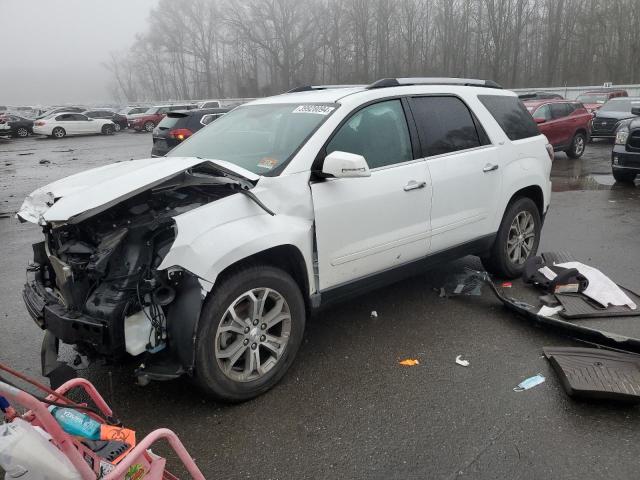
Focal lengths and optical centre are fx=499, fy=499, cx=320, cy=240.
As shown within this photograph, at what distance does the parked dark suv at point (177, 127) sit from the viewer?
39.0 feet

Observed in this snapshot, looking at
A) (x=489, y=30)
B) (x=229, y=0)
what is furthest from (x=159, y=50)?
(x=489, y=30)

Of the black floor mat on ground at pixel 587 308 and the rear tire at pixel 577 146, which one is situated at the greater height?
the rear tire at pixel 577 146

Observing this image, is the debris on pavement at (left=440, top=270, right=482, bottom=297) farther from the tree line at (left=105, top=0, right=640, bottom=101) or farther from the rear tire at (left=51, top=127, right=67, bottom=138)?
the tree line at (left=105, top=0, right=640, bottom=101)

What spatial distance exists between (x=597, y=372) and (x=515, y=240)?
201 centimetres

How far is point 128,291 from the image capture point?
2.70 metres

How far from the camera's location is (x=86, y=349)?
2.79 metres

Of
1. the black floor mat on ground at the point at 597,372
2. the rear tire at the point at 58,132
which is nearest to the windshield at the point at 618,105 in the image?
the black floor mat on ground at the point at 597,372

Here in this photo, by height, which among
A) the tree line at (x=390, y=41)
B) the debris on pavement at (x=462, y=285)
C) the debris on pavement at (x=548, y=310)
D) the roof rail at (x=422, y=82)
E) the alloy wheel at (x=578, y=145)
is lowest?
the debris on pavement at (x=462, y=285)

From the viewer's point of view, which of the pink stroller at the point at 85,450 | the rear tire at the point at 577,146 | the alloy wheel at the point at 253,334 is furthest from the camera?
the rear tire at the point at 577,146

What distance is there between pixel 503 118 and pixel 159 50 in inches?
3949

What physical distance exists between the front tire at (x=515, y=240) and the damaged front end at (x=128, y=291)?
3.00 m

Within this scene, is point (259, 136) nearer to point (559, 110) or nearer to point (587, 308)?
point (587, 308)

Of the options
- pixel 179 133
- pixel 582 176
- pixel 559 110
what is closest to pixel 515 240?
pixel 582 176

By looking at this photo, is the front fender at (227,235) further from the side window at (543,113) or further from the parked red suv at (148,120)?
the parked red suv at (148,120)
